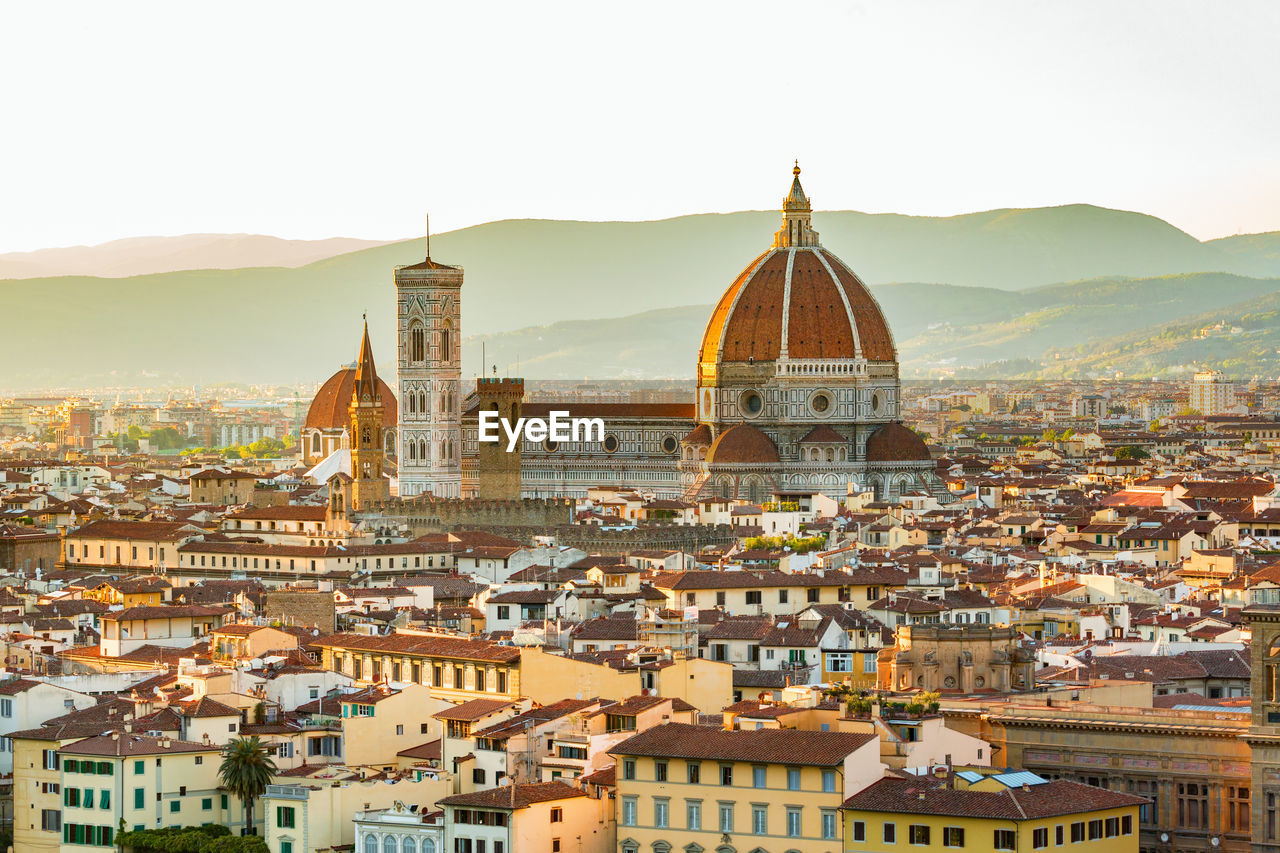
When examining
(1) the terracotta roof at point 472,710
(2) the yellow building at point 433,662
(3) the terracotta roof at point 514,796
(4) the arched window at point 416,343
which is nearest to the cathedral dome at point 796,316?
(4) the arched window at point 416,343

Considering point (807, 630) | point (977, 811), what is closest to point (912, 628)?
point (807, 630)

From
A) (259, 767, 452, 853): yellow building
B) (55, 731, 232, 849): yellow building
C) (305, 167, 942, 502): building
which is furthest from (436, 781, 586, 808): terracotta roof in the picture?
(305, 167, 942, 502): building

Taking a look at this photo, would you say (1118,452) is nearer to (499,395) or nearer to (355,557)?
(499,395)

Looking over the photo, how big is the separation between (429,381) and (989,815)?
97.6 meters

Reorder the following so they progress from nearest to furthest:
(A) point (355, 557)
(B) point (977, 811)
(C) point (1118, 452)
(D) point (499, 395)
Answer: (B) point (977, 811) → (A) point (355, 557) → (D) point (499, 395) → (C) point (1118, 452)

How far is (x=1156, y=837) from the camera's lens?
39875 millimetres

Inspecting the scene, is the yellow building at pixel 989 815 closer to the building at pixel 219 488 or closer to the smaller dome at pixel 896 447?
the smaller dome at pixel 896 447

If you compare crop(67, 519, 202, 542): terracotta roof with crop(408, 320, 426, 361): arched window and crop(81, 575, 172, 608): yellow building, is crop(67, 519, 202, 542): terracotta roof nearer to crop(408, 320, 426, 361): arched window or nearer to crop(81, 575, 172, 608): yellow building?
crop(81, 575, 172, 608): yellow building

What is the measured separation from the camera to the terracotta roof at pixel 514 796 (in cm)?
3956

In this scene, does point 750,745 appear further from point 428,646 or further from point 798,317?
point 798,317

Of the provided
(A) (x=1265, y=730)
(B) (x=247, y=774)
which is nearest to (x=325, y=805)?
(B) (x=247, y=774)

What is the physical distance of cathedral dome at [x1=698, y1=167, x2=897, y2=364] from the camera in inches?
5202

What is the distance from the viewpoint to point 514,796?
130 feet

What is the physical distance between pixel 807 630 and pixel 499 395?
81.6 metres
